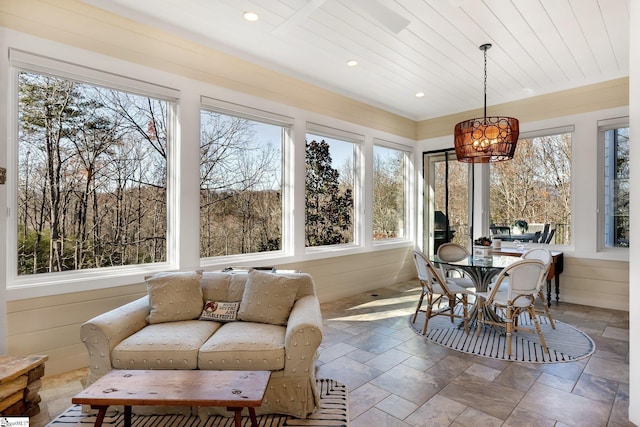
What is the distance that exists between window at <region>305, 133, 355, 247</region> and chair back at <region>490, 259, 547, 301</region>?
254 centimetres

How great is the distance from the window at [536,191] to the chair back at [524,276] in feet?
7.85

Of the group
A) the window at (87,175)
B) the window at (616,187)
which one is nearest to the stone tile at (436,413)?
the window at (87,175)

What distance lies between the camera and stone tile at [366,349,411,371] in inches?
114

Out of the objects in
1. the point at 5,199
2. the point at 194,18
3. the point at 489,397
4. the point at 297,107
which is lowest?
the point at 489,397

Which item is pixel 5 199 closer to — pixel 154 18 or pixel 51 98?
pixel 51 98

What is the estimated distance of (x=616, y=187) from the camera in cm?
455

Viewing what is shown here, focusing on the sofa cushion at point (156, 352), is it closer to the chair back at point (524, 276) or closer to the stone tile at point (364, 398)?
the stone tile at point (364, 398)

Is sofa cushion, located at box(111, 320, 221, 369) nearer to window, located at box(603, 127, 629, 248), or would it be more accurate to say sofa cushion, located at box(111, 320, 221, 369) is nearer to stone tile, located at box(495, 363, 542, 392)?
stone tile, located at box(495, 363, 542, 392)

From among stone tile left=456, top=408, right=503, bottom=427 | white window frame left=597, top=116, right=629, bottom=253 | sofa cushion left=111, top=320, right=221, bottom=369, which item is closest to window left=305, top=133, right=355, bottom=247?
sofa cushion left=111, top=320, right=221, bottom=369

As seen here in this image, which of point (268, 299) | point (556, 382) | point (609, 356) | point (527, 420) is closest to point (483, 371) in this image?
point (556, 382)

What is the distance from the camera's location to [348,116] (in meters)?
5.20

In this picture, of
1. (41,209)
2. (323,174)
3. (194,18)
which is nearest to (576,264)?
(323,174)

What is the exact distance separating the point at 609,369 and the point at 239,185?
3991 millimetres

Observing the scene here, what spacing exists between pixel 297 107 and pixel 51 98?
2.63 meters
